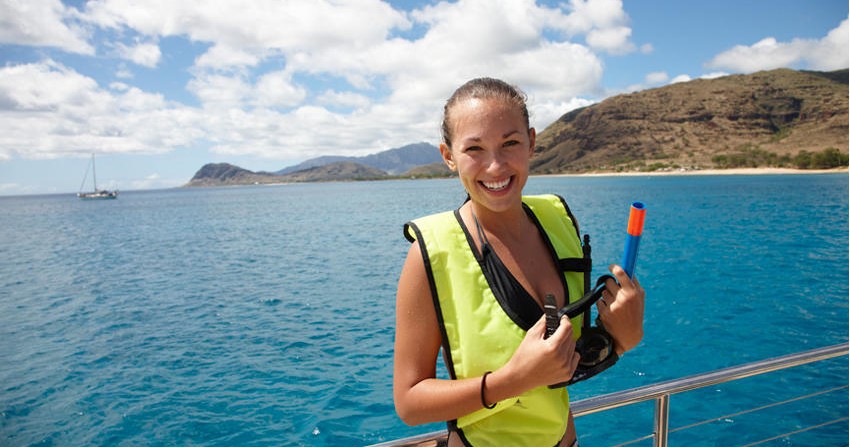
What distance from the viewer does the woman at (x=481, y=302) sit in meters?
1.53

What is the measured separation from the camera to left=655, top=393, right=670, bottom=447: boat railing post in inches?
96.1

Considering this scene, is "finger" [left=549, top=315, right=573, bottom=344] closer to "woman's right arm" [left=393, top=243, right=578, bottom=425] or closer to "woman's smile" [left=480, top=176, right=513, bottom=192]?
"woman's right arm" [left=393, top=243, right=578, bottom=425]

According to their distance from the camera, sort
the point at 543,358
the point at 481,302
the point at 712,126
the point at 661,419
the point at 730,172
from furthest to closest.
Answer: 1. the point at 712,126
2. the point at 730,172
3. the point at 661,419
4. the point at 481,302
5. the point at 543,358

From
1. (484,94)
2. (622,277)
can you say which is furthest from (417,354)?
(484,94)

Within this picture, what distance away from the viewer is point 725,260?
19.9 m

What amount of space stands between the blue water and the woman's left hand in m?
7.43

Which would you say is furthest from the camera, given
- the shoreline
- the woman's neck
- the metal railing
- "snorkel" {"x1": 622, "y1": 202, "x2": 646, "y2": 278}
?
the shoreline

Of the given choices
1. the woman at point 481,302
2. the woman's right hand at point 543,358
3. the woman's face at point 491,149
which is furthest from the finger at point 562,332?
the woman's face at point 491,149

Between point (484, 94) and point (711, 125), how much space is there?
6843 inches

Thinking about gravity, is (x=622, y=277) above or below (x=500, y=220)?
below

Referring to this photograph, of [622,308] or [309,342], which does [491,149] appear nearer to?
[622,308]

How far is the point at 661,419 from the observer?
2492 millimetres

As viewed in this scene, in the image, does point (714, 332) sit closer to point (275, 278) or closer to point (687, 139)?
point (275, 278)

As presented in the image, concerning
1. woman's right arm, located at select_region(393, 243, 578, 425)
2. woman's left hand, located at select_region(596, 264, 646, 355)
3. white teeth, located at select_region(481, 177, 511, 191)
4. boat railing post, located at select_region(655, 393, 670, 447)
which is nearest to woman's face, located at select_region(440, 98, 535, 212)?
white teeth, located at select_region(481, 177, 511, 191)
